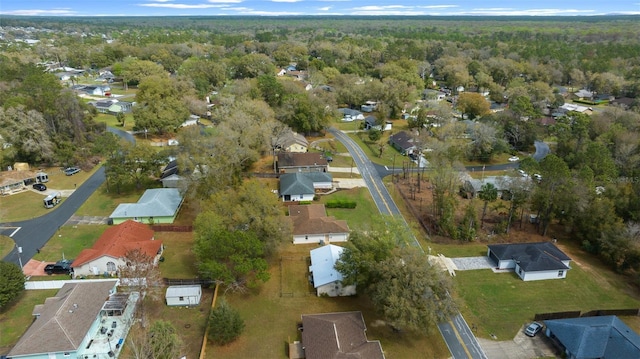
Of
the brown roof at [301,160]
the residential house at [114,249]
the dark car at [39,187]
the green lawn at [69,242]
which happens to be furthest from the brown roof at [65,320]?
the brown roof at [301,160]

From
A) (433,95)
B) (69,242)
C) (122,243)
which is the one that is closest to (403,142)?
(433,95)

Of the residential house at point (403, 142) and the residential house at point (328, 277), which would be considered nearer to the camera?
the residential house at point (328, 277)

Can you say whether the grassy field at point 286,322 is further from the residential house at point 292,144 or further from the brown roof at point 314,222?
the residential house at point 292,144

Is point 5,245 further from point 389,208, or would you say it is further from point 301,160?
point 389,208

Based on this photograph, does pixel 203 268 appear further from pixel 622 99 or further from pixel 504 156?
pixel 622 99

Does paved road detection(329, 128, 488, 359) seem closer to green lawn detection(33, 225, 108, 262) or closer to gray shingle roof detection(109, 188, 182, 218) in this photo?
gray shingle roof detection(109, 188, 182, 218)

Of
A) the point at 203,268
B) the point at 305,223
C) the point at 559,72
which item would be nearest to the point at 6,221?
the point at 203,268
